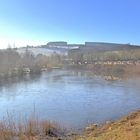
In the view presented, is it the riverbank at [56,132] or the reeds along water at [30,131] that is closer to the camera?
the riverbank at [56,132]

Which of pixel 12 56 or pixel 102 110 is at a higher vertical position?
pixel 12 56

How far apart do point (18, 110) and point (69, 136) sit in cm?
639

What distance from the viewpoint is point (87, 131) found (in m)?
10.5

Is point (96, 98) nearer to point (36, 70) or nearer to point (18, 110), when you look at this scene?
point (18, 110)

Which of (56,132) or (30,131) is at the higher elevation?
(30,131)

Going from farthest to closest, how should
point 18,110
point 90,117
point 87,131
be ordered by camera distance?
point 18,110
point 90,117
point 87,131

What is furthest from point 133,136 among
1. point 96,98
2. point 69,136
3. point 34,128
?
point 96,98

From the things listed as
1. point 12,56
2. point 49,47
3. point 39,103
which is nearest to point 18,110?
point 39,103

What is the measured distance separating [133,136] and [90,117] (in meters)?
6.49

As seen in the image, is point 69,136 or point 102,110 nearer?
point 69,136

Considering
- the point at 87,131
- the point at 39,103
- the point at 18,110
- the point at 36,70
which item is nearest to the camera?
the point at 87,131

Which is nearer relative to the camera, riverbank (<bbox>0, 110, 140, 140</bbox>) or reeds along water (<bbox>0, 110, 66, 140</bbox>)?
riverbank (<bbox>0, 110, 140, 140</bbox>)

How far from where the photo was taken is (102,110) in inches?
615

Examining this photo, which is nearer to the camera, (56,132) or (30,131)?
(30,131)
